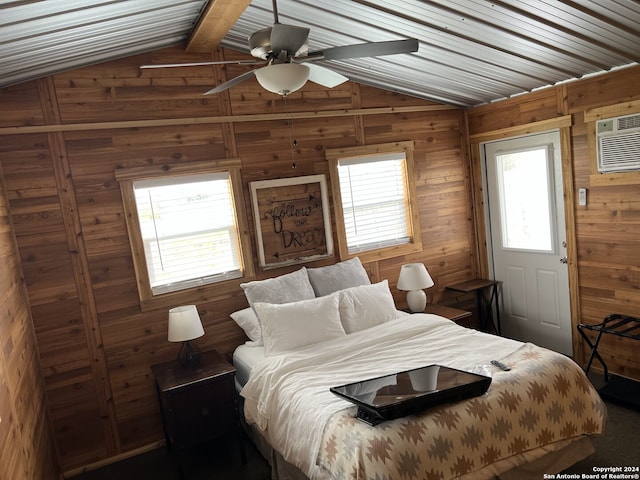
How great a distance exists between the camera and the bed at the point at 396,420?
2234 mm

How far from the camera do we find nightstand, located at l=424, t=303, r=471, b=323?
4.13 meters

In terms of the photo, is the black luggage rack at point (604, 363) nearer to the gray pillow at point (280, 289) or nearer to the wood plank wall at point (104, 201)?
the gray pillow at point (280, 289)

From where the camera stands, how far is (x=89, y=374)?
3.41 m

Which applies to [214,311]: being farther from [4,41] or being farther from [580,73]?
[580,73]

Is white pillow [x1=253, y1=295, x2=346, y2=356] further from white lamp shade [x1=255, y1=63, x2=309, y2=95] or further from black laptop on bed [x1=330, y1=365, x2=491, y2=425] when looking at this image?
white lamp shade [x1=255, y1=63, x2=309, y2=95]

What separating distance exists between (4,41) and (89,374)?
2206mm

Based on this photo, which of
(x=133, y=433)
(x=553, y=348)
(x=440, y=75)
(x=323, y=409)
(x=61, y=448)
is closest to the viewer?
(x=323, y=409)


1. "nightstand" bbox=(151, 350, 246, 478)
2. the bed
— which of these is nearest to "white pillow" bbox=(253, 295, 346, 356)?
the bed

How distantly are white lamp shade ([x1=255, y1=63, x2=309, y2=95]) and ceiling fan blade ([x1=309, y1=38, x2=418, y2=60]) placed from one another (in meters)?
0.17

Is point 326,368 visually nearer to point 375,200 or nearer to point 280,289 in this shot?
point 280,289

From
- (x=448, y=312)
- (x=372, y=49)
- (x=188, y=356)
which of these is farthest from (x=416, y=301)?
(x=372, y=49)

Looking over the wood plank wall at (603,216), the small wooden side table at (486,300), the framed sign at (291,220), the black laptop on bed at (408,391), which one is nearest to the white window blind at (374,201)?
the framed sign at (291,220)

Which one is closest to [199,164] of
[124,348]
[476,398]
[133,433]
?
[124,348]

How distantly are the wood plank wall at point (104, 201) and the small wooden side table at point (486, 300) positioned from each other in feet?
6.57
